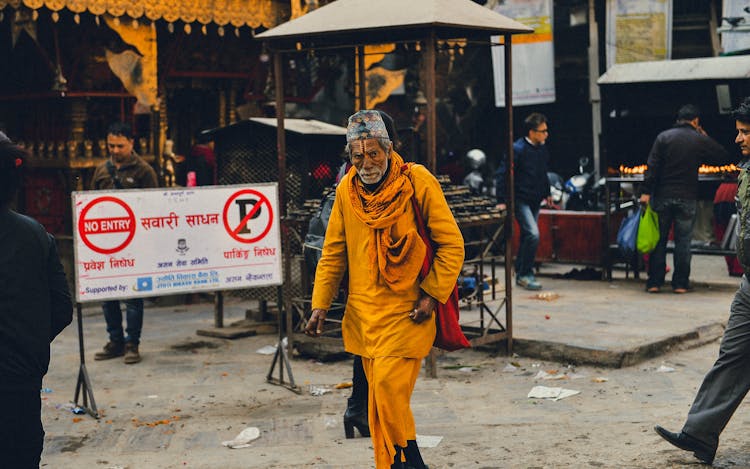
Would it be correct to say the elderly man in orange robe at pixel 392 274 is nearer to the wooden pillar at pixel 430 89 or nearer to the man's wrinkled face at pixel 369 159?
the man's wrinkled face at pixel 369 159

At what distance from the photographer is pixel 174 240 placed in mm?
7867

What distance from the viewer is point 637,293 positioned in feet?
37.6

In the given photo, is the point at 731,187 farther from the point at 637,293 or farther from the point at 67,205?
the point at 67,205

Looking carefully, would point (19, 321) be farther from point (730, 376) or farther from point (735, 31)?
point (735, 31)

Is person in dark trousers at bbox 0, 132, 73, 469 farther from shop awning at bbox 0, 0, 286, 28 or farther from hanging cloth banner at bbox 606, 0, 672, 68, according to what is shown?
hanging cloth banner at bbox 606, 0, 672, 68

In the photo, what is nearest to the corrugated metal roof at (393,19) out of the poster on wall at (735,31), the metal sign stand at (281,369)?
the metal sign stand at (281,369)

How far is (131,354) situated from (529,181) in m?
4.91

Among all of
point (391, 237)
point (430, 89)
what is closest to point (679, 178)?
point (430, 89)

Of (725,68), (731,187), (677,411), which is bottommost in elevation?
(677,411)

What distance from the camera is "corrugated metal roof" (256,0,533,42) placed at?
24.9 feet

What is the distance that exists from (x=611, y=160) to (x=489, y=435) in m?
8.45

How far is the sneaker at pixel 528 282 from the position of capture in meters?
11.7

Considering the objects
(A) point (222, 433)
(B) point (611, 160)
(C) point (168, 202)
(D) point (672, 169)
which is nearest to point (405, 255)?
(A) point (222, 433)

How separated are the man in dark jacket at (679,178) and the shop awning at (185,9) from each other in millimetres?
5050
